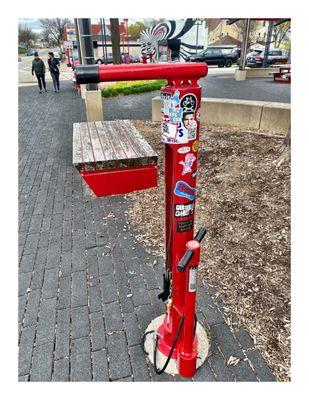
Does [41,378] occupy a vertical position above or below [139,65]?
below

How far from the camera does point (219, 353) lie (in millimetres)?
2408

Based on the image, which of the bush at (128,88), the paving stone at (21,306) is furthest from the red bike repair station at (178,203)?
the bush at (128,88)

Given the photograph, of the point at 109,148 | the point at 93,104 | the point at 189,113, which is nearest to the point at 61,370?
the point at 189,113

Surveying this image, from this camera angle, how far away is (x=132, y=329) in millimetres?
2607

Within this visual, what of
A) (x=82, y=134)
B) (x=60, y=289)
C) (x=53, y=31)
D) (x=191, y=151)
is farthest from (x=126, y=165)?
(x=53, y=31)

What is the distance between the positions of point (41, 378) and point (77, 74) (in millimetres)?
2190

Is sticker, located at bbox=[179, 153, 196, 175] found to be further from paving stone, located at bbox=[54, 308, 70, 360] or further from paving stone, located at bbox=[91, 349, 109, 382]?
paving stone, located at bbox=[54, 308, 70, 360]

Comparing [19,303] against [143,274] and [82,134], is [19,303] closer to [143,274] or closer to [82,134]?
[143,274]

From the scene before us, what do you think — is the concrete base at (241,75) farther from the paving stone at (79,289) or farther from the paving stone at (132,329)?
the paving stone at (132,329)

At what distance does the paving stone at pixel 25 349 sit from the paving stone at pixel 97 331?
0.50m

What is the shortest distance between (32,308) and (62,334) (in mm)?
463

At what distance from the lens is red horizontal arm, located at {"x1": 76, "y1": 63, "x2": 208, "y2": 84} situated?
1538mm

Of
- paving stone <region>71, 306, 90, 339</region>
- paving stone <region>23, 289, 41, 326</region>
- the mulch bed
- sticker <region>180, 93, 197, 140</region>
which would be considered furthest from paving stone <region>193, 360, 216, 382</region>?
sticker <region>180, 93, 197, 140</region>

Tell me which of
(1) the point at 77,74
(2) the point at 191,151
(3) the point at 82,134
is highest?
(1) the point at 77,74
